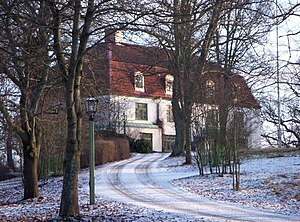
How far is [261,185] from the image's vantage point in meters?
19.5

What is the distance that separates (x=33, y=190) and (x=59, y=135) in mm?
9361

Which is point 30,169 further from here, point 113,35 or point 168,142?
point 168,142

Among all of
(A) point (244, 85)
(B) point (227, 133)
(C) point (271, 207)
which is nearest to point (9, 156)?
(A) point (244, 85)

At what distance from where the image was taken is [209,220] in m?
12.8

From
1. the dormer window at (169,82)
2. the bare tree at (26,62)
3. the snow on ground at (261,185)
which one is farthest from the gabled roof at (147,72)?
the snow on ground at (261,185)

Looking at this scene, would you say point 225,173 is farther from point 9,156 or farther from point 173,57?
point 9,156

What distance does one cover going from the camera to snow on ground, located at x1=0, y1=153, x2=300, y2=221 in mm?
14117

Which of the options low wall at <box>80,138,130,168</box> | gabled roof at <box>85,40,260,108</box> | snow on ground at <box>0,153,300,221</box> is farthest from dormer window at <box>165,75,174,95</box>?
snow on ground at <box>0,153,300,221</box>

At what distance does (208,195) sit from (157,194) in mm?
1876

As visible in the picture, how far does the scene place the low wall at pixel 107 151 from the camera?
3334 centimetres

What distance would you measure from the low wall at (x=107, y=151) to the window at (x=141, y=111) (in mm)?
11563

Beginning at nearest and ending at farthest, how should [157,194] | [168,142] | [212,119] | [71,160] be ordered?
[71,160], [157,194], [212,119], [168,142]

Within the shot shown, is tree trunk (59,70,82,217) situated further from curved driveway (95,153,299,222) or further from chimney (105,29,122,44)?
curved driveway (95,153,299,222)

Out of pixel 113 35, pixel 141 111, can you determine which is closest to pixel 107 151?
pixel 141 111
